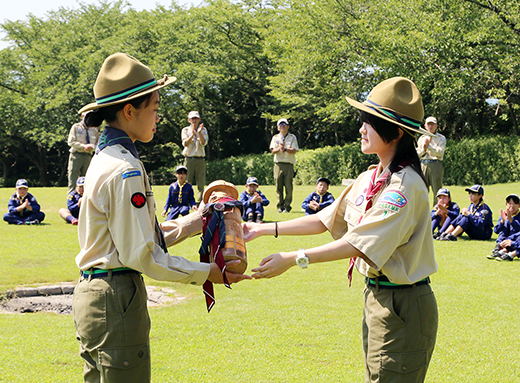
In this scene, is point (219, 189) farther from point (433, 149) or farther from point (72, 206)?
point (433, 149)

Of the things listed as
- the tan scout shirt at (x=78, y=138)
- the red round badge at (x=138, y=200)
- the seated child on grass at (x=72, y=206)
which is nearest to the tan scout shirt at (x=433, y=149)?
the tan scout shirt at (x=78, y=138)

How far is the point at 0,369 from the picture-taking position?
474 centimetres

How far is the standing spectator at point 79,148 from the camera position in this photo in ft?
44.3

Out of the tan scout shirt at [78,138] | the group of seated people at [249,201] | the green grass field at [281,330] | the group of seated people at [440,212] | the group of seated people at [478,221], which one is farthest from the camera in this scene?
the tan scout shirt at [78,138]

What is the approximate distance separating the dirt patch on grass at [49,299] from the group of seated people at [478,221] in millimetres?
6010

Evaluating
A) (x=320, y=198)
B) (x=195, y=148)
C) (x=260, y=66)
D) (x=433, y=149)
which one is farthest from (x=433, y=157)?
(x=260, y=66)

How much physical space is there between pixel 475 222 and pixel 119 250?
10215 mm

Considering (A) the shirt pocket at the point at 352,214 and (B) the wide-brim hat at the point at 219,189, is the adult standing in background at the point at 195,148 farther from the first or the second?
(A) the shirt pocket at the point at 352,214

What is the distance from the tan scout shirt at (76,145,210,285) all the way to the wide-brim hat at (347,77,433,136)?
4.20 feet

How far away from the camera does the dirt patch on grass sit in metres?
6.88

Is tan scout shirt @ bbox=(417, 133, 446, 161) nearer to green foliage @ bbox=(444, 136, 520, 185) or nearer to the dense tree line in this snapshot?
the dense tree line

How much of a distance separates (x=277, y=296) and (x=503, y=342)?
289 centimetres

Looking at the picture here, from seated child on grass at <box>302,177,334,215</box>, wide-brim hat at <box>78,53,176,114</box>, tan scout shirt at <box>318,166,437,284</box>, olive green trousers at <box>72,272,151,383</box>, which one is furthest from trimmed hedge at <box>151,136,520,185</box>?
olive green trousers at <box>72,272,151,383</box>

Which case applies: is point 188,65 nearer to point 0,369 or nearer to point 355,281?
point 355,281
